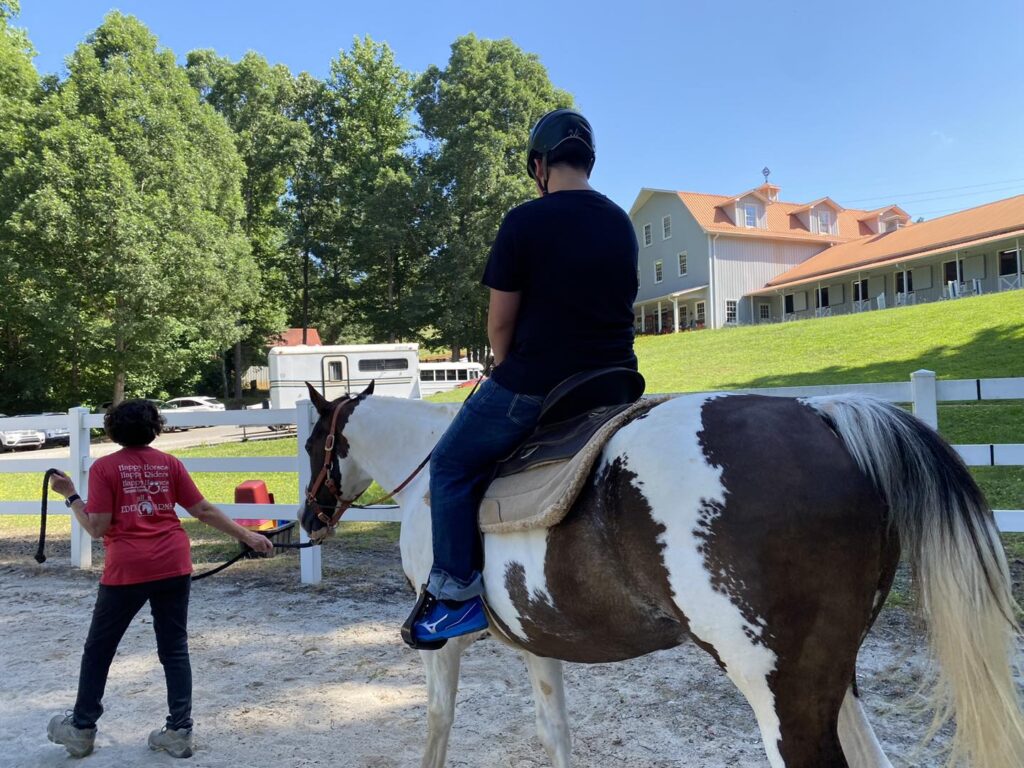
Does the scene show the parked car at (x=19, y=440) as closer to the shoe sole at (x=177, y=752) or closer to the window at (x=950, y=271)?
the shoe sole at (x=177, y=752)

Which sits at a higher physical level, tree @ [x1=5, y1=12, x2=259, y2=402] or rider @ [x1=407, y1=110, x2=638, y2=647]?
tree @ [x1=5, y1=12, x2=259, y2=402]

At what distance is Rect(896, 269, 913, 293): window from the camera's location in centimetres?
3409

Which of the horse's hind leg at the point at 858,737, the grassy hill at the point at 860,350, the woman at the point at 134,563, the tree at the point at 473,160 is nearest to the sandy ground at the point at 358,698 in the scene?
the woman at the point at 134,563

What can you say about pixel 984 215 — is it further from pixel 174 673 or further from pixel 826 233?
pixel 174 673

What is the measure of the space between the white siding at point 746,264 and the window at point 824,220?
2.67m

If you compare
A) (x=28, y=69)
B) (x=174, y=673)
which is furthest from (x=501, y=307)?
(x=28, y=69)

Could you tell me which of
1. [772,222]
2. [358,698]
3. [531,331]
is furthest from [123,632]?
[772,222]

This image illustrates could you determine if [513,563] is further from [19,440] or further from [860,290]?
[860,290]

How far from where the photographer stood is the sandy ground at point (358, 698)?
3426 mm

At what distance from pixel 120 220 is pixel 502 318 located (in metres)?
24.5

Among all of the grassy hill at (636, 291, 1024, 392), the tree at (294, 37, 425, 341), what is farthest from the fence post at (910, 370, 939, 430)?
the tree at (294, 37, 425, 341)

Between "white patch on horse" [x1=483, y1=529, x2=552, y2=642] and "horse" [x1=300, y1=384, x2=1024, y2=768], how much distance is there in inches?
4.7

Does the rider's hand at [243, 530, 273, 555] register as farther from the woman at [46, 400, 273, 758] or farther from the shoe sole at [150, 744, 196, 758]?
the shoe sole at [150, 744, 196, 758]

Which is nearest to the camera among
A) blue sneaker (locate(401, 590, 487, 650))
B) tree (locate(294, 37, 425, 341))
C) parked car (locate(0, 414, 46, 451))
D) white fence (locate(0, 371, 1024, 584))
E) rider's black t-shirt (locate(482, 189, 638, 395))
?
rider's black t-shirt (locate(482, 189, 638, 395))
